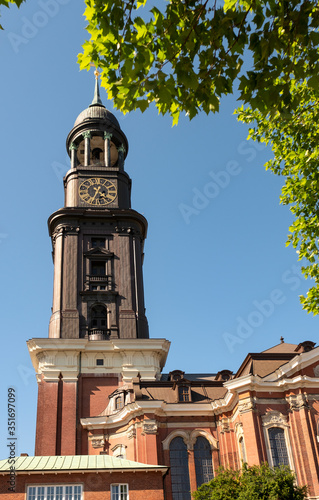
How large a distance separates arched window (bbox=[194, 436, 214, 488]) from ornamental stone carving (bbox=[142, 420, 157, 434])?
11.5 ft

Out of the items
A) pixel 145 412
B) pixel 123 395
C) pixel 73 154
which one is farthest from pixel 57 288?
pixel 73 154

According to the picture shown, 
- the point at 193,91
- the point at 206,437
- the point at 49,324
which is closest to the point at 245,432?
the point at 206,437

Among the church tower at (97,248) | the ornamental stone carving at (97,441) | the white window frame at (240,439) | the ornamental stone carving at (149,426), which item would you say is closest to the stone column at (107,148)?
the church tower at (97,248)

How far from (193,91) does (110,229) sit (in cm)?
4303

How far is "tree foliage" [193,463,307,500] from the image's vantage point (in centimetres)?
2745

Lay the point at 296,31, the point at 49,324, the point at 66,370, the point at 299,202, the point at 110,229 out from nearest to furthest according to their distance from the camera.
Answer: the point at 296,31
the point at 299,202
the point at 66,370
the point at 49,324
the point at 110,229

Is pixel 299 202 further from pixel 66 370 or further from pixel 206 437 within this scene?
pixel 66 370

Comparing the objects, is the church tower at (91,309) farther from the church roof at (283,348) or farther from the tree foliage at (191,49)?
the tree foliage at (191,49)

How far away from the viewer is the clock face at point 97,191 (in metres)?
55.1

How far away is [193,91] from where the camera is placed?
35.3 ft

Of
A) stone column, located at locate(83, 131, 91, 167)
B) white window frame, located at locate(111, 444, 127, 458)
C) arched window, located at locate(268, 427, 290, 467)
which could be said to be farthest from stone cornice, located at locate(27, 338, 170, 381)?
stone column, located at locate(83, 131, 91, 167)

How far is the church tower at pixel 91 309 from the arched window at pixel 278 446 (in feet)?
35.9

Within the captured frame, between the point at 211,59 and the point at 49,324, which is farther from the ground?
the point at 49,324

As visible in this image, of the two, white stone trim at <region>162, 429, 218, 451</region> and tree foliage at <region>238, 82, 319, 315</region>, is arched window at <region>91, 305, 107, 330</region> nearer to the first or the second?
white stone trim at <region>162, 429, 218, 451</region>
